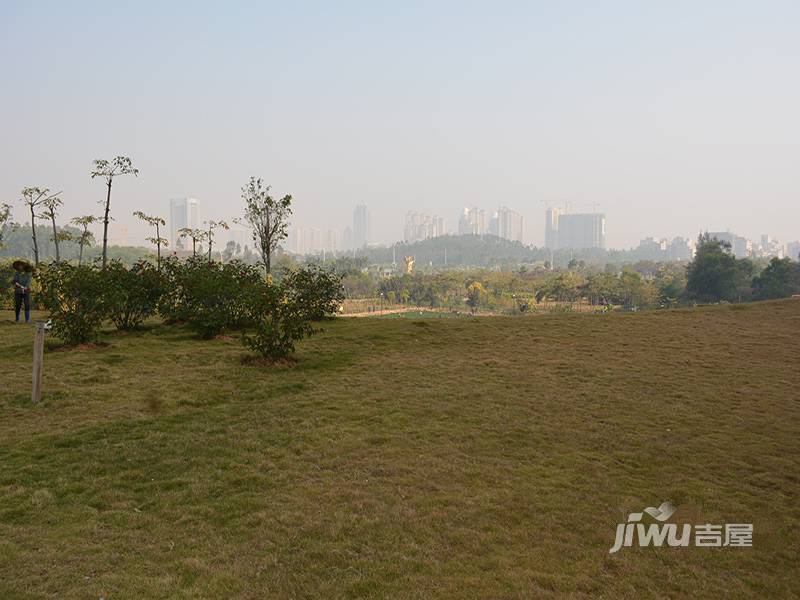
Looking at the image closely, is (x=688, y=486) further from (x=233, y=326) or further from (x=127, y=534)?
(x=233, y=326)

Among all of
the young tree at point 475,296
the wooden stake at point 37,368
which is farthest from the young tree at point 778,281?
the wooden stake at point 37,368

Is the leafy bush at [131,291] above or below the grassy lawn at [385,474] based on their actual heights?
above

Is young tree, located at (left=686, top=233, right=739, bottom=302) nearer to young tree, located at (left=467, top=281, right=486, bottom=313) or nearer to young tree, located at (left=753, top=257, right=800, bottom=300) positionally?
young tree, located at (left=753, top=257, right=800, bottom=300)

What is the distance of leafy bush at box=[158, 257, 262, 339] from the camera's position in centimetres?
1298

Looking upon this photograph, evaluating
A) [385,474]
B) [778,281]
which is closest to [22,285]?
[385,474]

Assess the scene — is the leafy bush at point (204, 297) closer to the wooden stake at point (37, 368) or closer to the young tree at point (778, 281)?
the wooden stake at point (37, 368)

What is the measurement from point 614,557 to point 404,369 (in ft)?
22.1

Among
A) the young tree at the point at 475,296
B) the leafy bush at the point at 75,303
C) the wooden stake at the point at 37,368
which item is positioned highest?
the leafy bush at the point at 75,303

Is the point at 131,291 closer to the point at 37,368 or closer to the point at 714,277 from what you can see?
the point at 37,368

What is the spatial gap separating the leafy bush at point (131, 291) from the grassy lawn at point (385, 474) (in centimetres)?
151

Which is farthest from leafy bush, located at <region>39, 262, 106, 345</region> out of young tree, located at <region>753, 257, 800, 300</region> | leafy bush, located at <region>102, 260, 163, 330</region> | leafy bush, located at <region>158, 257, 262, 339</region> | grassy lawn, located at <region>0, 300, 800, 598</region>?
young tree, located at <region>753, 257, 800, 300</region>

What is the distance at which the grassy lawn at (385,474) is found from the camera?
156 inches

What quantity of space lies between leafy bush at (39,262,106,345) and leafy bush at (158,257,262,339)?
1.90 metres

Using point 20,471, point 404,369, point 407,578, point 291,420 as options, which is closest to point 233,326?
point 404,369
